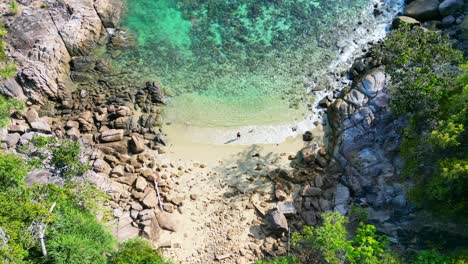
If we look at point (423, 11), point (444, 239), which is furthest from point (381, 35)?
point (444, 239)

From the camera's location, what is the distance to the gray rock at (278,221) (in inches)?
953

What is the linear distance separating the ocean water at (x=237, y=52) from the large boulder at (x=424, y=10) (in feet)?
10.7

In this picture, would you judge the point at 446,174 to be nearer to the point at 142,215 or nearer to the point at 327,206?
the point at 327,206

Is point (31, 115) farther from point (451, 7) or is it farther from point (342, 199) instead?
point (451, 7)

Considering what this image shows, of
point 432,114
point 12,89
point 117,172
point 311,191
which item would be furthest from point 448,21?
point 12,89

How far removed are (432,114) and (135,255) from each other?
1604cm

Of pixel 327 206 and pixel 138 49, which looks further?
pixel 138 49

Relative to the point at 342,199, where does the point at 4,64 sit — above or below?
above

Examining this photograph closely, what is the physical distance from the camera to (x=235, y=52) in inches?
1326

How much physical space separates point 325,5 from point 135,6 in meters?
15.9

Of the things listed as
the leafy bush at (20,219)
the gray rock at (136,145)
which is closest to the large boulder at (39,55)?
the gray rock at (136,145)

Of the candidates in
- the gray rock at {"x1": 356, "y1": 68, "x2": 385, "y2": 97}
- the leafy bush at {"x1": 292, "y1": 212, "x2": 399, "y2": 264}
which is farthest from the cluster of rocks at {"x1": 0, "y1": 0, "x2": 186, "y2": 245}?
the gray rock at {"x1": 356, "y1": 68, "x2": 385, "y2": 97}

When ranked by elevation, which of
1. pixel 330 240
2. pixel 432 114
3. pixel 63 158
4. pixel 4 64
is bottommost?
pixel 330 240

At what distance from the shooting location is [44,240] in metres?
20.4
